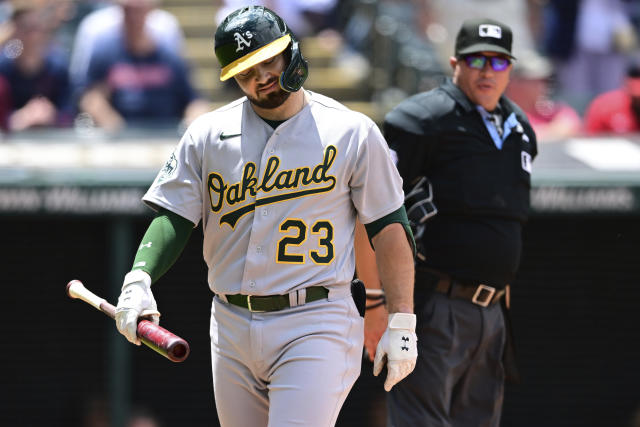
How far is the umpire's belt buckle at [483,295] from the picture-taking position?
13.8 ft

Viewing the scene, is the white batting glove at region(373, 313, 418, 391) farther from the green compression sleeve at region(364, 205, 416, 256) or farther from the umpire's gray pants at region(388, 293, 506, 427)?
A: the umpire's gray pants at region(388, 293, 506, 427)

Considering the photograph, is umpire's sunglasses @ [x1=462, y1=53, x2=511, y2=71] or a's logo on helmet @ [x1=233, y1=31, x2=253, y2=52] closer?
a's logo on helmet @ [x1=233, y1=31, x2=253, y2=52]

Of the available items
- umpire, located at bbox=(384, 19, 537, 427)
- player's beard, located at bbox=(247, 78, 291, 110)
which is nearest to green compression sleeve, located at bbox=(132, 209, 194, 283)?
player's beard, located at bbox=(247, 78, 291, 110)

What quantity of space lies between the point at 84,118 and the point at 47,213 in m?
0.99

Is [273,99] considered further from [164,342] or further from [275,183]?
[164,342]

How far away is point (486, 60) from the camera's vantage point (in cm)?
427

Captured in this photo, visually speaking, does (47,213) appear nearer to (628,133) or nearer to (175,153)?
(175,153)

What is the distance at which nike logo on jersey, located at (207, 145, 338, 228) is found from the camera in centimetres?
344

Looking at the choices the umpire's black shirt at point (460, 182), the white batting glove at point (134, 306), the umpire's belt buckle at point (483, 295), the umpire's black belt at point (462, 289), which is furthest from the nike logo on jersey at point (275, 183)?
the umpire's belt buckle at point (483, 295)

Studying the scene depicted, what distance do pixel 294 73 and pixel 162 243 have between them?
0.69 m

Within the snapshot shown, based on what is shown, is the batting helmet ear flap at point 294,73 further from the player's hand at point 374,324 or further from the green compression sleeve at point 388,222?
the player's hand at point 374,324

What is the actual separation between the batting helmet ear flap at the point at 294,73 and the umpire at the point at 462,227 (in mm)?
804

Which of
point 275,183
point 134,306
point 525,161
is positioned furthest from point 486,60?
point 134,306

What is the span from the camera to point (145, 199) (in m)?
3.55
